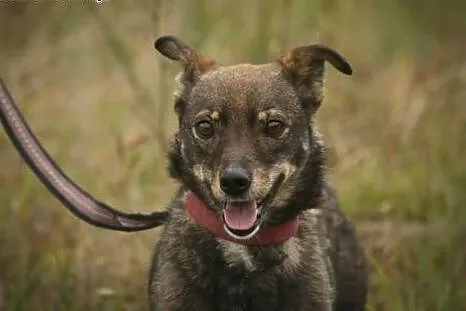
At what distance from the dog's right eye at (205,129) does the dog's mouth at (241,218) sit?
0.92ft

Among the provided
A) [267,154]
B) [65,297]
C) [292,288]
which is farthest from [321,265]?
[65,297]

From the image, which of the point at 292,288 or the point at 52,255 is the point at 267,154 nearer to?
the point at 292,288

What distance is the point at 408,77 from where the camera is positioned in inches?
340

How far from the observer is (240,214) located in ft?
16.1

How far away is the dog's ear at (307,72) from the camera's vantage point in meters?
5.27

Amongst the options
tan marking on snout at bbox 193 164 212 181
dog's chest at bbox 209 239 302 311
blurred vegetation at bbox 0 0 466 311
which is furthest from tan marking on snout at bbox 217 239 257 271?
blurred vegetation at bbox 0 0 466 311

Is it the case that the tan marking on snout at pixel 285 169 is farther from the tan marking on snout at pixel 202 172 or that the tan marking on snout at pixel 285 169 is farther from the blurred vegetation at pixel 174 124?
the blurred vegetation at pixel 174 124


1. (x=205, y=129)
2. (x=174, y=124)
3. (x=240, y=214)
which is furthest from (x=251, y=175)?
(x=174, y=124)

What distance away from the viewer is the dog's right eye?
4973 millimetres

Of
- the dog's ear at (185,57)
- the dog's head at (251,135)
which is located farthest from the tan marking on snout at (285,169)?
the dog's ear at (185,57)

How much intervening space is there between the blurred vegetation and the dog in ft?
4.94

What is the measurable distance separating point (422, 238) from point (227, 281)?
7.34ft

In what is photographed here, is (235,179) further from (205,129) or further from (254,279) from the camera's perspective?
(254,279)

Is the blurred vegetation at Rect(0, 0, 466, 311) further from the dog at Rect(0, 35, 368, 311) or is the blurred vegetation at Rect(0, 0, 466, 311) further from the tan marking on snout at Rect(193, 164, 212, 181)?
the tan marking on snout at Rect(193, 164, 212, 181)
